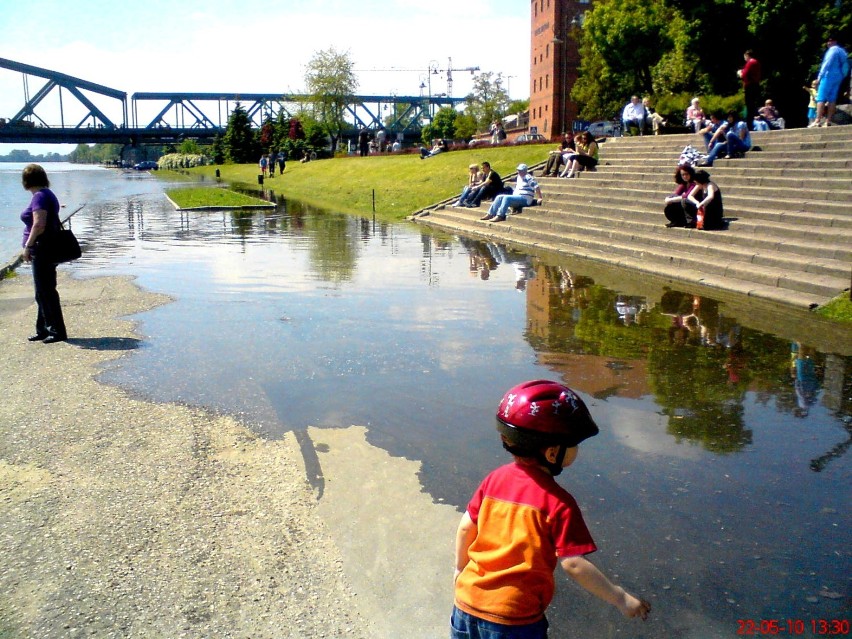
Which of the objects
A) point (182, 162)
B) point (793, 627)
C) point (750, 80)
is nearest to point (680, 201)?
point (750, 80)

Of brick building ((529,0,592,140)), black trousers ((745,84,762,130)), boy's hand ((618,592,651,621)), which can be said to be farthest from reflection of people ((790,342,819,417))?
brick building ((529,0,592,140))

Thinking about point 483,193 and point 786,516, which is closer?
point 786,516

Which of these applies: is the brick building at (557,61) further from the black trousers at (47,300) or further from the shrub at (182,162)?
the black trousers at (47,300)

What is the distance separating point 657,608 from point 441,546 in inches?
42.1

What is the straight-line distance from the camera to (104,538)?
12.8 ft

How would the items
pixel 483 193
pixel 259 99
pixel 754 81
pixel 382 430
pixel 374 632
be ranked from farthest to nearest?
pixel 259 99 < pixel 483 193 < pixel 754 81 < pixel 382 430 < pixel 374 632

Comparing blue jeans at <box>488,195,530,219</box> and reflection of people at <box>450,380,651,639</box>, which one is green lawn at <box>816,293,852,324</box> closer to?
reflection of people at <box>450,380,651,639</box>

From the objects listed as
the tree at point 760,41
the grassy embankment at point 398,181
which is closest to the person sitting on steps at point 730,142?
the grassy embankment at point 398,181

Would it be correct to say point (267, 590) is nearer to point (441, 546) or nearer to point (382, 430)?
point (441, 546)

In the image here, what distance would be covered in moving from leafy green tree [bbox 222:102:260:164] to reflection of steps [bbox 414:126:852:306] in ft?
254

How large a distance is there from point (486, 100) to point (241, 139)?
30794 millimetres

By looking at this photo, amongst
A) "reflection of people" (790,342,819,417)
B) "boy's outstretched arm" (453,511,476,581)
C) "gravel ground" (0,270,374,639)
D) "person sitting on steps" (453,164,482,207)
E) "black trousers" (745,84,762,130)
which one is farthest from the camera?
"person sitting on steps" (453,164,482,207)

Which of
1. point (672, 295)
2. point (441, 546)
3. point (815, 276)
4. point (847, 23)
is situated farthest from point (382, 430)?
point (847, 23)

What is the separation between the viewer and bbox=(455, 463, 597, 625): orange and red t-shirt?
7.27 feet
